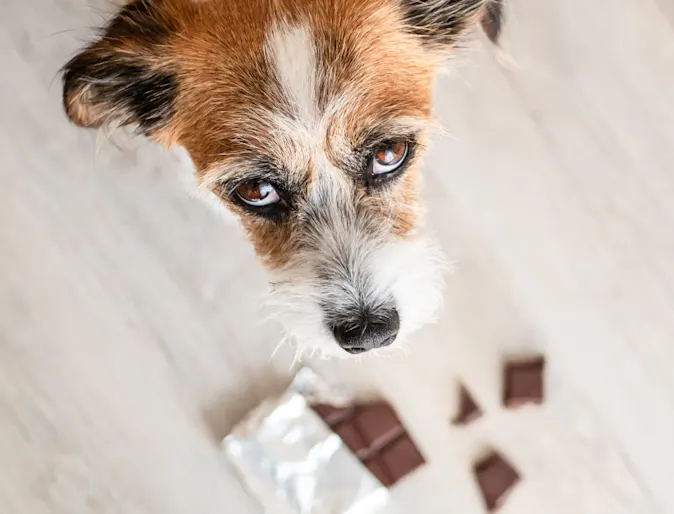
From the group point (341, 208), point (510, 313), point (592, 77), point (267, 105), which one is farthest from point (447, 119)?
point (267, 105)

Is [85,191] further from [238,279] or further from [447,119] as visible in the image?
[447,119]

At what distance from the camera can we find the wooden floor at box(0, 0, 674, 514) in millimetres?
1830

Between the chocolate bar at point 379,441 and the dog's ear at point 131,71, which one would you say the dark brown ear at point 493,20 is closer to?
the dog's ear at point 131,71

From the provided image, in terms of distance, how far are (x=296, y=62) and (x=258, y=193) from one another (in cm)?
27

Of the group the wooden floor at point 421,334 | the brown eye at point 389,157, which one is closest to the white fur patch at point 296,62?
the brown eye at point 389,157

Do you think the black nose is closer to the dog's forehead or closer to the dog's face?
the dog's face

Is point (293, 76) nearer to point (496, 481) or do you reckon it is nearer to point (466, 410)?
point (466, 410)

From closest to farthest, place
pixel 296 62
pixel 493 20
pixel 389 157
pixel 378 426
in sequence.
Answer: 1. pixel 296 62
2. pixel 389 157
3. pixel 493 20
4. pixel 378 426

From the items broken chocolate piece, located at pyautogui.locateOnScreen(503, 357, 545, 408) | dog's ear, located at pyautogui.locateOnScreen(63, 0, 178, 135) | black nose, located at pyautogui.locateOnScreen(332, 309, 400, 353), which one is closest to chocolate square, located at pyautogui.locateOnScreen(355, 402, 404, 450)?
broken chocolate piece, located at pyautogui.locateOnScreen(503, 357, 545, 408)

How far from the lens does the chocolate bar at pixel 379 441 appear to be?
5.84ft

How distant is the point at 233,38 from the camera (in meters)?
1.17

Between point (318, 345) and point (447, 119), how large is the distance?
78 centimetres

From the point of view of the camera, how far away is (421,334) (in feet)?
6.00

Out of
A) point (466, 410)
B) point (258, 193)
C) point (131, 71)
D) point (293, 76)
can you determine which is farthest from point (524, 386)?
point (131, 71)
